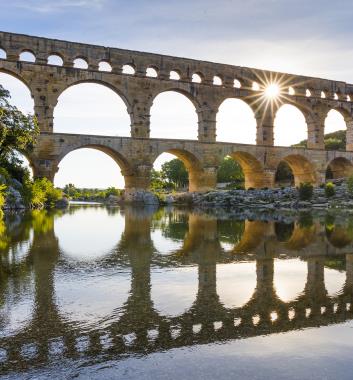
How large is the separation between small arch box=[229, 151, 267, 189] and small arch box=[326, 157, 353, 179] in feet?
27.5

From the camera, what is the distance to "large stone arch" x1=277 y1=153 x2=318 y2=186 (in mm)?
39031

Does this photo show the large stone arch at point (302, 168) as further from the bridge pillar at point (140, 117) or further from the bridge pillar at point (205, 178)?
the bridge pillar at point (140, 117)

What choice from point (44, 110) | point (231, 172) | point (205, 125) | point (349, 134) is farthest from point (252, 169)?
point (231, 172)

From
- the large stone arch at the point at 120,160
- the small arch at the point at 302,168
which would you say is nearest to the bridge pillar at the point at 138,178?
the large stone arch at the point at 120,160

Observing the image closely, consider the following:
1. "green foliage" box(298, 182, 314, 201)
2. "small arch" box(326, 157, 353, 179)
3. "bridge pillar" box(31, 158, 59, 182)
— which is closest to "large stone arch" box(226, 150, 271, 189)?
"small arch" box(326, 157, 353, 179)

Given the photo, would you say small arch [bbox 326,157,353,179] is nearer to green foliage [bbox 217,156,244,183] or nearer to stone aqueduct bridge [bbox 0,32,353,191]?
stone aqueduct bridge [bbox 0,32,353,191]

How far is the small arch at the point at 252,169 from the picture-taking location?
1448 inches

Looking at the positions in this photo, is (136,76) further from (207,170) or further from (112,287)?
(112,287)

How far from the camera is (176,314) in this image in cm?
436

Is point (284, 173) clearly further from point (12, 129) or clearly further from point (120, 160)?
point (12, 129)

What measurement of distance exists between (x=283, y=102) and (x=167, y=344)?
3787cm

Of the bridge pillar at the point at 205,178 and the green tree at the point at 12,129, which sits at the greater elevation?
the green tree at the point at 12,129

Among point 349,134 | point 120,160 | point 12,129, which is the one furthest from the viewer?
point 349,134

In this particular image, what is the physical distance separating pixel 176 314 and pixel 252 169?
33.9 metres
